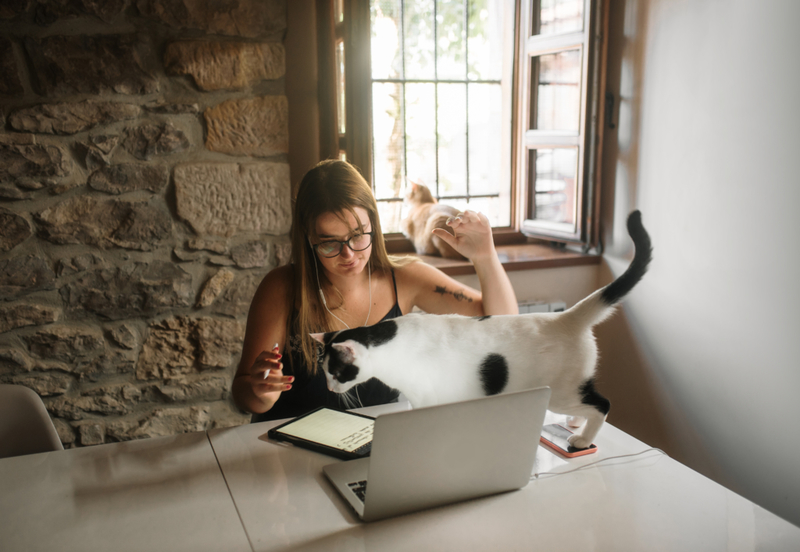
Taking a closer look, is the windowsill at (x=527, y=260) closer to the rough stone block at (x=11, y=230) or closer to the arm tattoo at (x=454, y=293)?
the arm tattoo at (x=454, y=293)

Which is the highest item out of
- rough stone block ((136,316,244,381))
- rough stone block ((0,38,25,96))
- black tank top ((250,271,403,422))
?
rough stone block ((0,38,25,96))

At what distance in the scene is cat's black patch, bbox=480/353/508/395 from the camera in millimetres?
797

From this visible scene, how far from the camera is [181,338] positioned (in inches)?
74.7

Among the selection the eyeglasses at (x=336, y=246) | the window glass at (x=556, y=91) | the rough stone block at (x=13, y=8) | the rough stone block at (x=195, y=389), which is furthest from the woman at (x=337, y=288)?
the window glass at (x=556, y=91)

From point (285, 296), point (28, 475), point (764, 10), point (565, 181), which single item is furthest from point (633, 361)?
point (28, 475)

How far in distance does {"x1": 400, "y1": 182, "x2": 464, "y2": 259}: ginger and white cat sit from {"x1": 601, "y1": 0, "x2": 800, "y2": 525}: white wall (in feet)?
2.37

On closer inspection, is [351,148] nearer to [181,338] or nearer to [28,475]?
[181,338]

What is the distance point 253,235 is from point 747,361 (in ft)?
5.45

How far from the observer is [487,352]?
797 mm

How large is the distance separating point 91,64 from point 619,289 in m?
1.70

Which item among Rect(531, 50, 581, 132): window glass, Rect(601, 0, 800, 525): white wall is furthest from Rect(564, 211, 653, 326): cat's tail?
Rect(531, 50, 581, 132): window glass

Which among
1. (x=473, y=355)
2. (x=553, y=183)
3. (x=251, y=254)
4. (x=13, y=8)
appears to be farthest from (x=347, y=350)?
(x=553, y=183)

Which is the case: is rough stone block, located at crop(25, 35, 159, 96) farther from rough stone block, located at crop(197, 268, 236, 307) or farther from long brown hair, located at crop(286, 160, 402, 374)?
long brown hair, located at crop(286, 160, 402, 374)

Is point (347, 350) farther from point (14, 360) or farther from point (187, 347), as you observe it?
point (14, 360)
